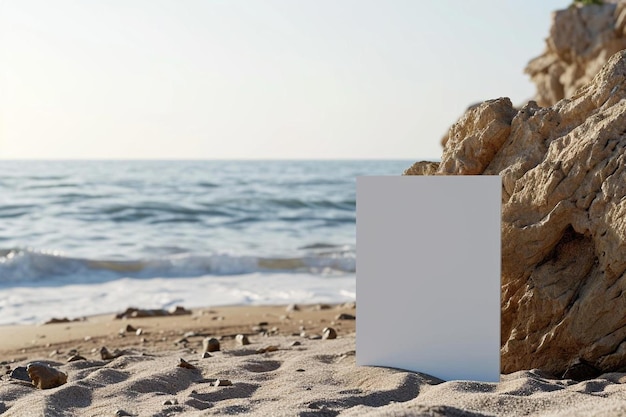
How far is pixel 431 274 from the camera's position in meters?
3.68

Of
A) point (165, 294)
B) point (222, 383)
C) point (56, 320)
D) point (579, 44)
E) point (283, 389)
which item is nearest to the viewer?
point (283, 389)

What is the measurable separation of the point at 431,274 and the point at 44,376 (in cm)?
217

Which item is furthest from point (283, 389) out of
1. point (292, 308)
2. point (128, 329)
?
point (292, 308)

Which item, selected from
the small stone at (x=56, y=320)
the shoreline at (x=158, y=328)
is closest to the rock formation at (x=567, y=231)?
the shoreline at (x=158, y=328)

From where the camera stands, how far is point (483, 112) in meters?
4.34

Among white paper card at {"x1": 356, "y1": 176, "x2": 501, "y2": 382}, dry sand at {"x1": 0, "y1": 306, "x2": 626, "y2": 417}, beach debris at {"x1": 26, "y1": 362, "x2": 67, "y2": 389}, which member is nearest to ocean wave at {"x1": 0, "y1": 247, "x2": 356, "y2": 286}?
dry sand at {"x1": 0, "y1": 306, "x2": 626, "y2": 417}

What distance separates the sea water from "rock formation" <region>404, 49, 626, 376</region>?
445cm

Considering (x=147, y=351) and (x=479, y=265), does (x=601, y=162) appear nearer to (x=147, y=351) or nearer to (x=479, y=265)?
(x=479, y=265)

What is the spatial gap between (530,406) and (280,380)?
4.51 ft

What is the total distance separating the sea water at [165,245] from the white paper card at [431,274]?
4.47 metres

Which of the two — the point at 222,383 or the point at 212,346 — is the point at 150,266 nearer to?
the point at 212,346

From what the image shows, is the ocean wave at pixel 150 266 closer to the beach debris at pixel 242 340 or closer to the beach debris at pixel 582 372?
the beach debris at pixel 242 340

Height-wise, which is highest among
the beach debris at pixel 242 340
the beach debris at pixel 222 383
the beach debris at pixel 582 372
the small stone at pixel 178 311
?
the beach debris at pixel 582 372

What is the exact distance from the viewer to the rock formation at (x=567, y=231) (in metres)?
3.68
